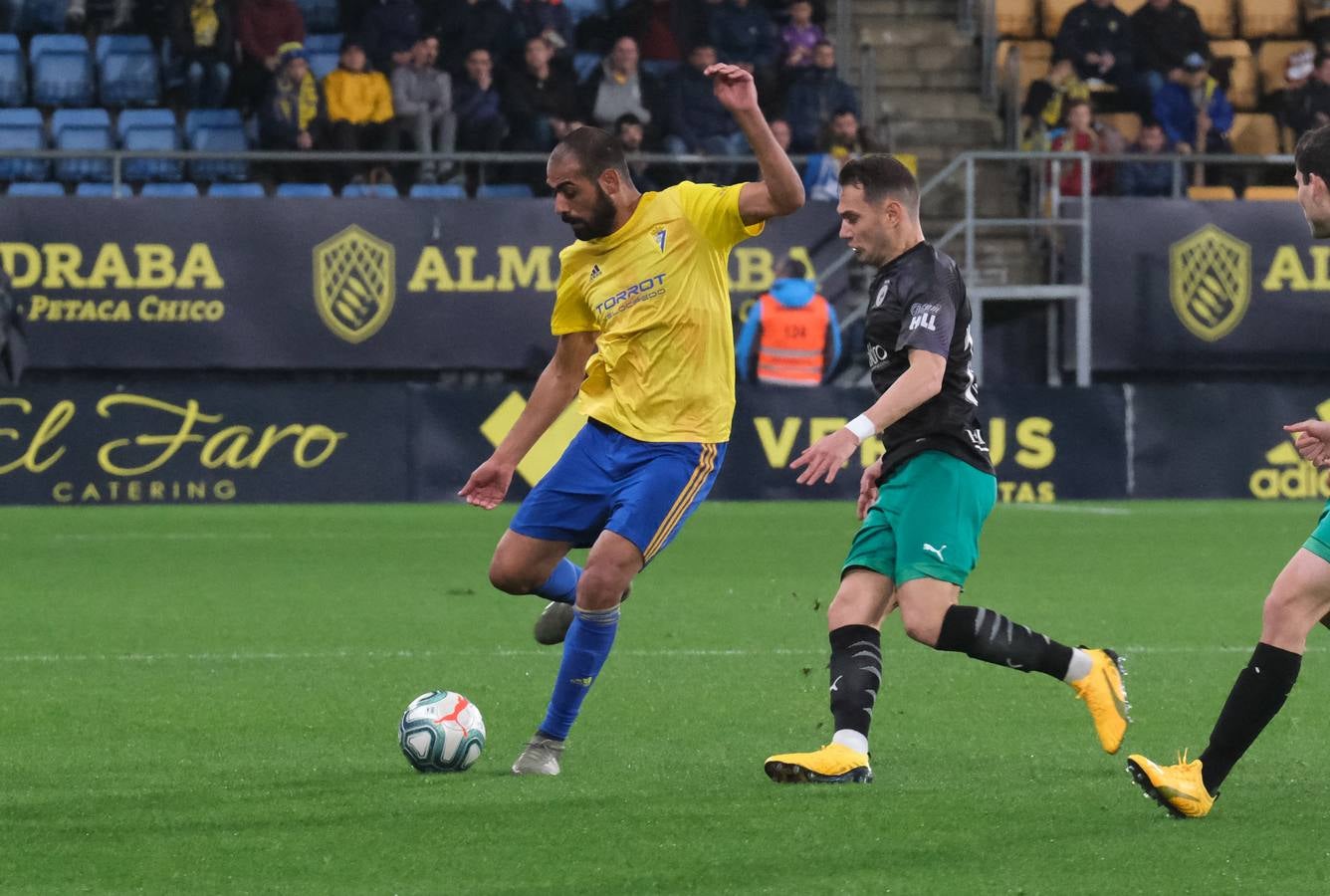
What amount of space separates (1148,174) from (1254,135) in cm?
214

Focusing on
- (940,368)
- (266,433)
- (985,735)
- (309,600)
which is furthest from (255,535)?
(940,368)

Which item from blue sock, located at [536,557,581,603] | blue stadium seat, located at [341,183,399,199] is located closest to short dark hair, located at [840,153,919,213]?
blue sock, located at [536,557,581,603]

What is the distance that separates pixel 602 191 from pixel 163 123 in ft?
42.6

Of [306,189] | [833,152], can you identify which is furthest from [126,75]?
[833,152]

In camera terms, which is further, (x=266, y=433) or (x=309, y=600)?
(x=266, y=433)

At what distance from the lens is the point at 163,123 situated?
1844 centimetres

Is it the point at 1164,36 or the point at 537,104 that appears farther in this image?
the point at 1164,36

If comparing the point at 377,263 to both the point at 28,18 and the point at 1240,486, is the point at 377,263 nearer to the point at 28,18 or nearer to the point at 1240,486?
the point at 28,18

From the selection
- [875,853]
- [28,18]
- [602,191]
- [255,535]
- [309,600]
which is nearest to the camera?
[875,853]

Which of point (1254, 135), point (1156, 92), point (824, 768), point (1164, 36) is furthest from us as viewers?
point (1254, 135)

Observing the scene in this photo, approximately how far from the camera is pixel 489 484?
6613 mm

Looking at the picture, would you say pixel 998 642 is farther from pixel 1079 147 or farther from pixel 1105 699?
pixel 1079 147

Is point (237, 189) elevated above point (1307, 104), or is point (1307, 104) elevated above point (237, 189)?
point (1307, 104)

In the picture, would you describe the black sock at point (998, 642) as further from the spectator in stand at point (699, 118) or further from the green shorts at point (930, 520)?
the spectator in stand at point (699, 118)
